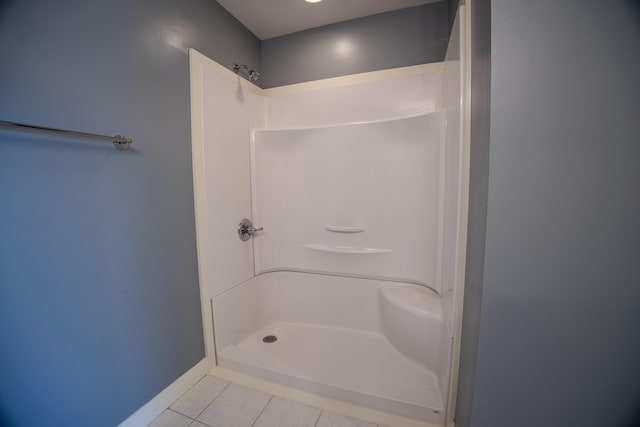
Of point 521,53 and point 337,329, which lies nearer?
point 521,53

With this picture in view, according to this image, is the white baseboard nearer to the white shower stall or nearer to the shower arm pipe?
the white shower stall

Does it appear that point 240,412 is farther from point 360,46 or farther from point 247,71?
point 360,46

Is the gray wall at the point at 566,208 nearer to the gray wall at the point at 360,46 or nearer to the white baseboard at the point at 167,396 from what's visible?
the gray wall at the point at 360,46

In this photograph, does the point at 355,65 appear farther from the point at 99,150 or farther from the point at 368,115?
the point at 99,150

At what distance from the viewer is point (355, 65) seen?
1727 millimetres

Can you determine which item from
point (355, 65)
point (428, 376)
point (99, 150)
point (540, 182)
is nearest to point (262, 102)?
point (355, 65)

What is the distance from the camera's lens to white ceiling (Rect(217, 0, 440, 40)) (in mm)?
1531

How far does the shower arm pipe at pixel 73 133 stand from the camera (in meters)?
0.68

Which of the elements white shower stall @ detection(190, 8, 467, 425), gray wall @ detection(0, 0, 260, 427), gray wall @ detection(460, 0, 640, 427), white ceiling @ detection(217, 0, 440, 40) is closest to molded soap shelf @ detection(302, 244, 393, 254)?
white shower stall @ detection(190, 8, 467, 425)

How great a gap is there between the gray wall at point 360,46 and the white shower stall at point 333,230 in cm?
9

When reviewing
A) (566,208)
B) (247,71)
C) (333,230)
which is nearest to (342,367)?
(333,230)

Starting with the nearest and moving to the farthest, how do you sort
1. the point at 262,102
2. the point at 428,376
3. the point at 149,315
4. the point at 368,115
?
the point at 149,315, the point at 428,376, the point at 368,115, the point at 262,102

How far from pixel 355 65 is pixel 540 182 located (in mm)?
1516

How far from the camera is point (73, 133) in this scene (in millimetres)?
809
